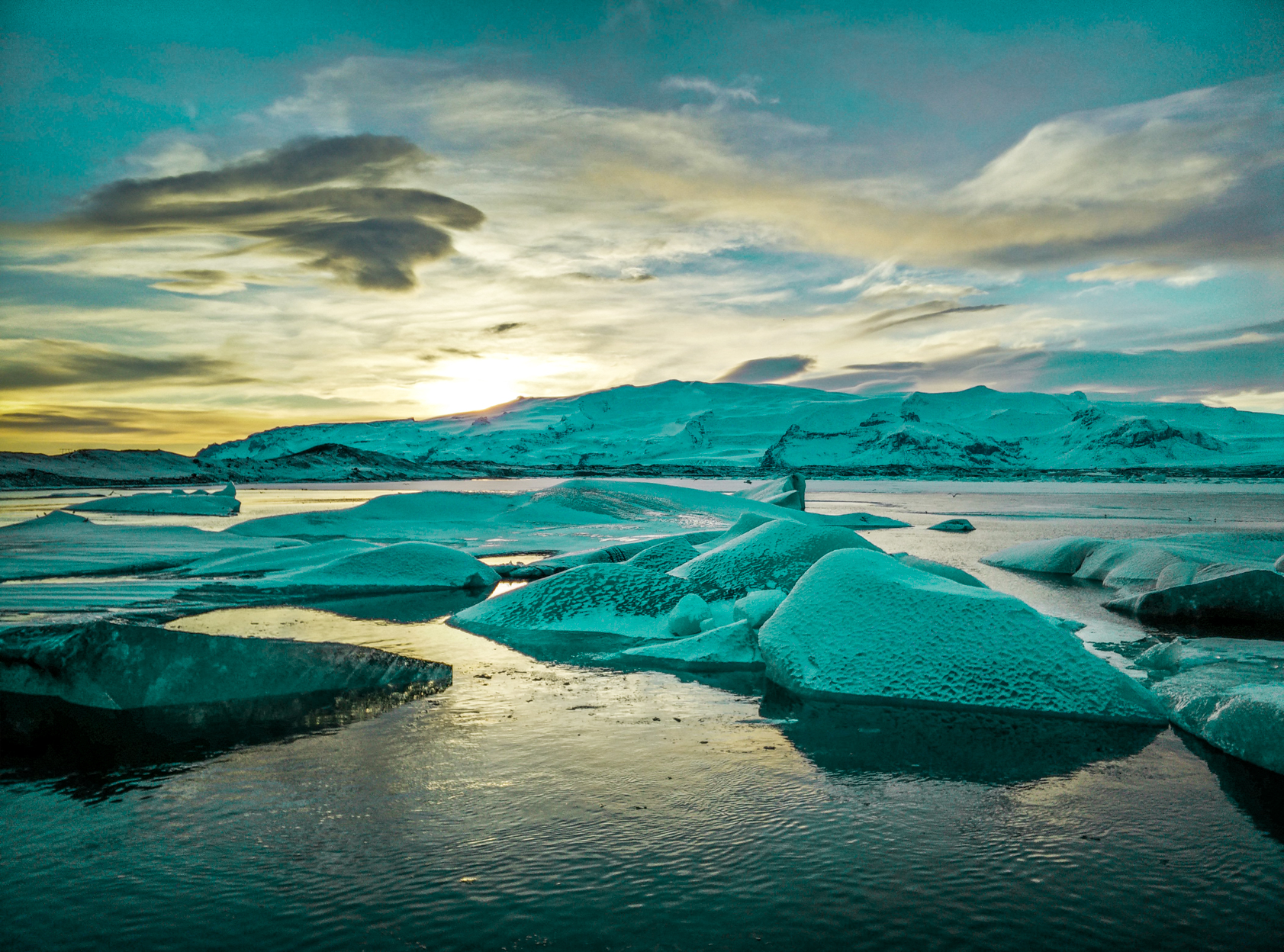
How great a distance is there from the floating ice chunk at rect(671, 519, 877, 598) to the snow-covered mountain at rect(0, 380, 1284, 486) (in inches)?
2616

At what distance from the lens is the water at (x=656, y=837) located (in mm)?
2475

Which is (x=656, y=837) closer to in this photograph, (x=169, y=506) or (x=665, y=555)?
(x=665, y=555)

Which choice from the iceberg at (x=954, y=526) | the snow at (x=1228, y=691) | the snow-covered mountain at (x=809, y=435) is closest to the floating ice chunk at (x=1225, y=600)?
the snow at (x=1228, y=691)

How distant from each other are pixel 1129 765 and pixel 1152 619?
467cm

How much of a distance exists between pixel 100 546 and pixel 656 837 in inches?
530

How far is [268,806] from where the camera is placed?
3.33m

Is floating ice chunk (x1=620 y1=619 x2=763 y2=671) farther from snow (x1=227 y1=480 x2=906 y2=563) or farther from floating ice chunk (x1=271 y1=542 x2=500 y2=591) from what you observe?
snow (x1=227 y1=480 x2=906 y2=563)

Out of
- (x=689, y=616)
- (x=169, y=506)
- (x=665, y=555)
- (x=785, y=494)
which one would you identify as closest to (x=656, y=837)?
(x=689, y=616)

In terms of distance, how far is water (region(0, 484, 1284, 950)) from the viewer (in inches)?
97.4

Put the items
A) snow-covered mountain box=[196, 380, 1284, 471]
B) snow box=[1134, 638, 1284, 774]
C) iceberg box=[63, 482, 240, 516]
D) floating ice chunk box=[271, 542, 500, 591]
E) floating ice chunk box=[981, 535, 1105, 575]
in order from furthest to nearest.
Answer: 1. snow-covered mountain box=[196, 380, 1284, 471]
2. iceberg box=[63, 482, 240, 516]
3. floating ice chunk box=[981, 535, 1105, 575]
4. floating ice chunk box=[271, 542, 500, 591]
5. snow box=[1134, 638, 1284, 774]

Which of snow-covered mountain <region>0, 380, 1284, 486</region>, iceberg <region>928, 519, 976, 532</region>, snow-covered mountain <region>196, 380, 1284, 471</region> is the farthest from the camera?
snow-covered mountain <region>196, 380, 1284, 471</region>

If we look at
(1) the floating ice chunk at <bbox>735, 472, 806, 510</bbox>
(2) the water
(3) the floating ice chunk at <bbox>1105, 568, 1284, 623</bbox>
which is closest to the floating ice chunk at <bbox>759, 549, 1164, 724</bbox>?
(2) the water

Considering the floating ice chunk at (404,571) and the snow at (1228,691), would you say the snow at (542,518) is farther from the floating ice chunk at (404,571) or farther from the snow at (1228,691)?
the snow at (1228,691)

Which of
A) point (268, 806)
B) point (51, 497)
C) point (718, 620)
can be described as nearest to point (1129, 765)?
point (718, 620)
